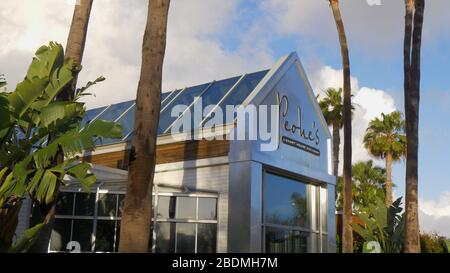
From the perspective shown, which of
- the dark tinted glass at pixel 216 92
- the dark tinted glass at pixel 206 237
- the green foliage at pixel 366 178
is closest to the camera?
the dark tinted glass at pixel 206 237

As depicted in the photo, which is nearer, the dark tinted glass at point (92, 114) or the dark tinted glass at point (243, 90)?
the dark tinted glass at point (243, 90)

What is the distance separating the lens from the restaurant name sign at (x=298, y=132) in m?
20.5

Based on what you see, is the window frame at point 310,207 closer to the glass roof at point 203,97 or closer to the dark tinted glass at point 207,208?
the dark tinted glass at point 207,208

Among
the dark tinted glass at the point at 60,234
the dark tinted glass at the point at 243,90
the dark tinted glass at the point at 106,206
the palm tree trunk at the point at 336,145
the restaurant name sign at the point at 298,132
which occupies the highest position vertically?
the palm tree trunk at the point at 336,145

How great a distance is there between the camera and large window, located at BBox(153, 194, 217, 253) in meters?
17.8

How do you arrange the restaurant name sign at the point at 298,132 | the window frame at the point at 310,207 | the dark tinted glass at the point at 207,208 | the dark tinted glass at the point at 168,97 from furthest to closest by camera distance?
the dark tinted glass at the point at 168,97
the restaurant name sign at the point at 298,132
the window frame at the point at 310,207
the dark tinted glass at the point at 207,208

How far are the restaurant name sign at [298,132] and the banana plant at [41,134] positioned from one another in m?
10.5

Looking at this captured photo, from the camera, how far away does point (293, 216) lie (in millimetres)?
20906

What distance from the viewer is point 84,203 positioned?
17625 millimetres

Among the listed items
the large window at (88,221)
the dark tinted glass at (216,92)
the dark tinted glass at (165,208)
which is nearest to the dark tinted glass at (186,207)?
the dark tinted glass at (165,208)

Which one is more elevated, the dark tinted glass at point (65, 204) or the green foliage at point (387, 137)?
the green foliage at point (387, 137)

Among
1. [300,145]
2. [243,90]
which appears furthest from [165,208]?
[300,145]

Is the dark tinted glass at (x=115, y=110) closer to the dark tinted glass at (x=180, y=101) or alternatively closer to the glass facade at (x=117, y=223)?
the dark tinted glass at (x=180, y=101)

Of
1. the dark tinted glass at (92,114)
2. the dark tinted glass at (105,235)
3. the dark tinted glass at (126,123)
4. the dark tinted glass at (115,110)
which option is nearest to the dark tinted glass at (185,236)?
the dark tinted glass at (105,235)
